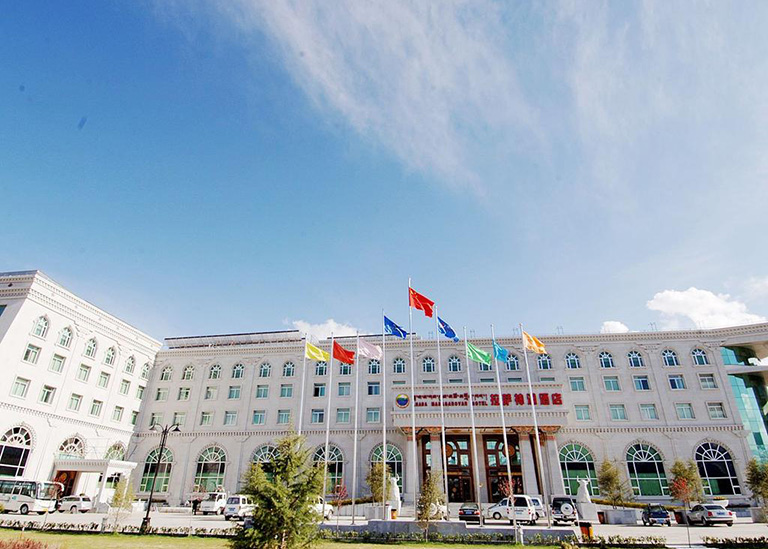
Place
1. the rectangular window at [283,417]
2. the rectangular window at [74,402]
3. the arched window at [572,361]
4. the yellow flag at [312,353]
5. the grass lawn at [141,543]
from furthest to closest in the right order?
1. the rectangular window at [283,417]
2. the arched window at [572,361]
3. the rectangular window at [74,402]
4. the yellow flag at [312,353]
5. the grass lawn at [141,543]

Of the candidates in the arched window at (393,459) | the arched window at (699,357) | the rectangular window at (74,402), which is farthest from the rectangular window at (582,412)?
the rectangular window at (74,402)

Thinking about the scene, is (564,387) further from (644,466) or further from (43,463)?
(43,463)

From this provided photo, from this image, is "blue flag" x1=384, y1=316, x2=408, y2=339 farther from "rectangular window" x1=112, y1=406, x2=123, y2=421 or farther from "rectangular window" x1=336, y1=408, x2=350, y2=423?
"rectangular window" x1=112, y1=406, x2=123, y2=421

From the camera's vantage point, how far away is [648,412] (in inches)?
1681

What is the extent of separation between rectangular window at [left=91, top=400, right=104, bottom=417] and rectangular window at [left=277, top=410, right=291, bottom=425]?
16.6 meters

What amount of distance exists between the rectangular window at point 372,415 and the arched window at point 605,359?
73.5 feet

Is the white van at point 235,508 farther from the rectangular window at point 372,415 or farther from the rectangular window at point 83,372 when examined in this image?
the rectangular window at point 83,372

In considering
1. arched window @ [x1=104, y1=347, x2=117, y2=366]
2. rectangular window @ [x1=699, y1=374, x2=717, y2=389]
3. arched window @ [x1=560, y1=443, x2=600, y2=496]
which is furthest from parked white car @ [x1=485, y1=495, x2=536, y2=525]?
arched window @ [x1=104, y1=347, x2=117, y2=366]

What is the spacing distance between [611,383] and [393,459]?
22094 millimetres

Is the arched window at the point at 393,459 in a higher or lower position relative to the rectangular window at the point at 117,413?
lower

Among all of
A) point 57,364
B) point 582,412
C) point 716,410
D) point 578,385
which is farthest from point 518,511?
point 57,364

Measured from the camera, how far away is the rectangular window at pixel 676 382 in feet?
142

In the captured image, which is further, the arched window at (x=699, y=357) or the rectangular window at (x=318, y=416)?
the rectangular window at (x=318, y=416)

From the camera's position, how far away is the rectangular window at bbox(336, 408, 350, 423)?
46.3 metres
